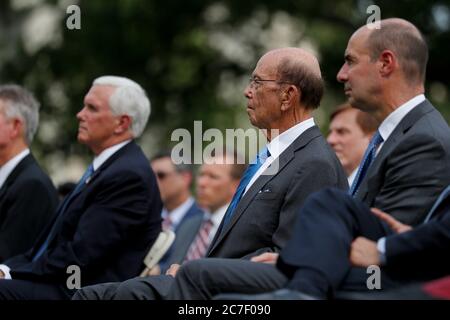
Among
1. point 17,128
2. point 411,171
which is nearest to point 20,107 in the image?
point 17,128

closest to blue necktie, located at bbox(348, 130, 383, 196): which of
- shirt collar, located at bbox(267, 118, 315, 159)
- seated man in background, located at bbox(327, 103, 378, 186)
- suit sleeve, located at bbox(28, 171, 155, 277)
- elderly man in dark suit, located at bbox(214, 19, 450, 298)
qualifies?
elderly man in dark suit, located at bbox(214, 19, 450, 298)

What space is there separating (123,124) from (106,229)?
904 millimetres

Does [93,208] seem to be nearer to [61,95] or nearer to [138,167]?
[138,167]

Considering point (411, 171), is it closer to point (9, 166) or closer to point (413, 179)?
point (413, 179)

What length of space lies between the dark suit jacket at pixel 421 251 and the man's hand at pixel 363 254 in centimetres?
5

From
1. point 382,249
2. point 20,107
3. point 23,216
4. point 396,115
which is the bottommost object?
point 23,216

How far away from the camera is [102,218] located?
271 inches

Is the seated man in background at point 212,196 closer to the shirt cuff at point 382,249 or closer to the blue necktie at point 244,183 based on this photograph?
the blue necktie at point 244,183

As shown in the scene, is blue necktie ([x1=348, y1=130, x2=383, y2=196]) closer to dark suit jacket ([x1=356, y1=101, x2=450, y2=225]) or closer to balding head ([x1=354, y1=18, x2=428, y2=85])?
dark suit jacket ([x1=356, y1=101, x2=450, y2=225])

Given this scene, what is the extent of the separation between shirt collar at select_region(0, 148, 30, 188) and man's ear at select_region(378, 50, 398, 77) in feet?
11.2

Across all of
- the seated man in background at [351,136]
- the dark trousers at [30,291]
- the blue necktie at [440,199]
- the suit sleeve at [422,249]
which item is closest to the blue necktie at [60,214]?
the dark trousers at [30,291]

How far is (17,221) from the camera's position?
7535 millimetres

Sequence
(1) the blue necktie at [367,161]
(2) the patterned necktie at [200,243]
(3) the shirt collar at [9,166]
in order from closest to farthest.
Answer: (1) the blue necktie at [367,161] < (3) the shirt collar at [9,166] < (2) the patterned necktie at [200,243]

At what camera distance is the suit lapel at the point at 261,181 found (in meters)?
5.68
